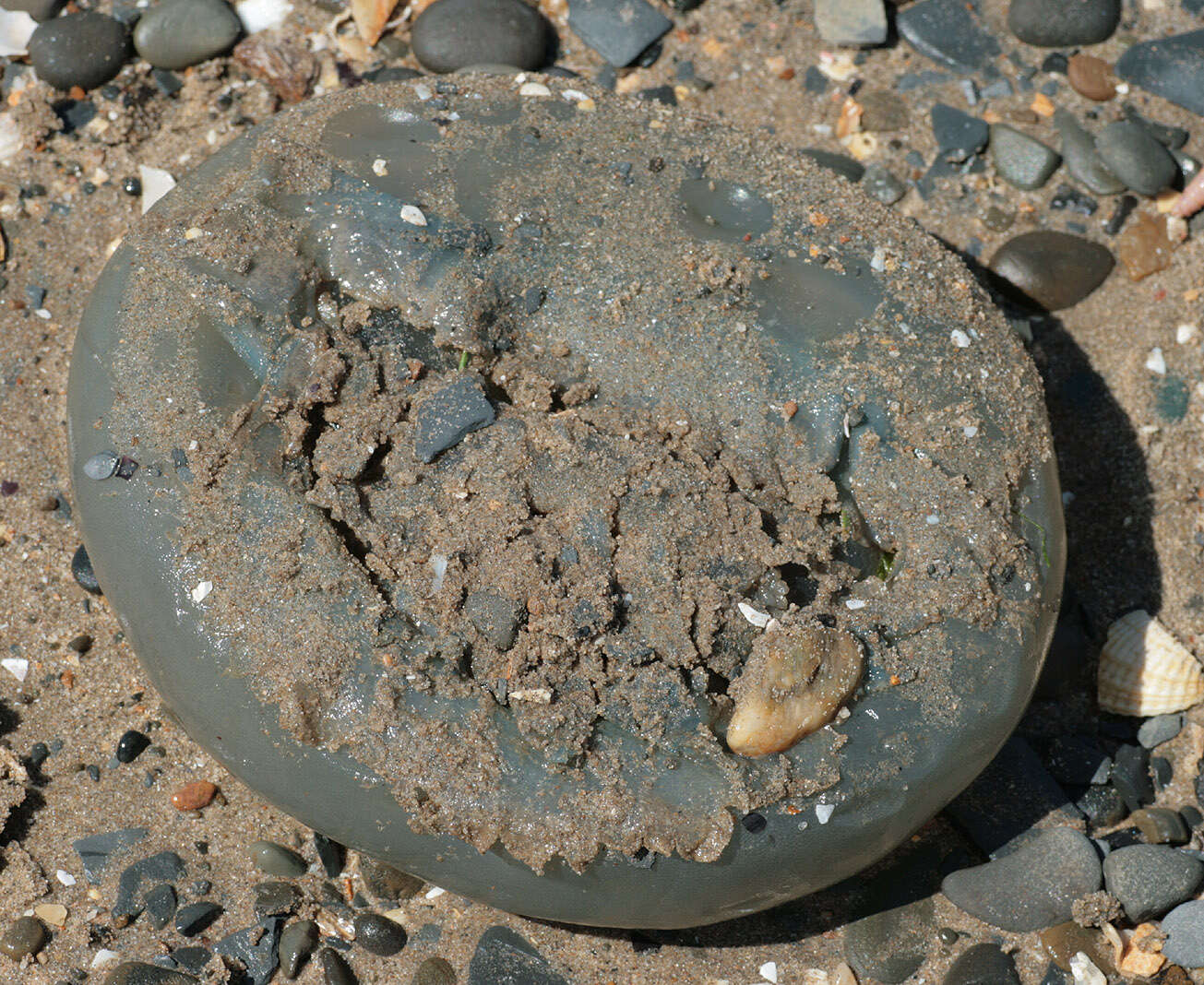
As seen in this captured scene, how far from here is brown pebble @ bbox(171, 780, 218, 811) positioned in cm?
314

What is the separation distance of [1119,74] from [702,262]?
2355 millimetres

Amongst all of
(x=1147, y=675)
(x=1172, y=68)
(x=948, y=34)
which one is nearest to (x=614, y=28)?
(x=948, y=34)

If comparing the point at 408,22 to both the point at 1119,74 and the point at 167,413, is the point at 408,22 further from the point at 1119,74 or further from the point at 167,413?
the point at 1119,74

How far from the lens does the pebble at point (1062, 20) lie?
4.08m

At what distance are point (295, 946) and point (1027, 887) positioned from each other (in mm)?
1990

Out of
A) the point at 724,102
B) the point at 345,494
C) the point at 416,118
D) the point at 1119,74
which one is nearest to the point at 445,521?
the point at 345,494

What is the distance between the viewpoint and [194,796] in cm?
314

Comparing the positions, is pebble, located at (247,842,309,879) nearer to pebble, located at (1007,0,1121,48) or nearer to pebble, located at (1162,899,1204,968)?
pebble, located at (1162,899,1204,968)

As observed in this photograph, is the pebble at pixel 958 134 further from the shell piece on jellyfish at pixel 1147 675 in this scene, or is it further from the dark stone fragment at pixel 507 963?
the dark stone fragment at pixel 507 963

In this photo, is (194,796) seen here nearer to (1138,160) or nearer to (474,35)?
(474,35)

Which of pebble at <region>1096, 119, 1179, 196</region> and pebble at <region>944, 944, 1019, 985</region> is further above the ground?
pebble at <region>1096, 119, 1179, 196</region>

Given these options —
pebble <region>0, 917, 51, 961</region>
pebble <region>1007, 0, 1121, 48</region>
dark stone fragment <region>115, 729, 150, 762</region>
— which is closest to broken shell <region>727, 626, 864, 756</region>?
dark stone fragment <region>115, 729, 150, 762</region>

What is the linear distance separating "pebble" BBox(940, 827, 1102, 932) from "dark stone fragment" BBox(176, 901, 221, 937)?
78.9 inches

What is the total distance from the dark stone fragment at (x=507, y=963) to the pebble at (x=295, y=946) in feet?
1.43
